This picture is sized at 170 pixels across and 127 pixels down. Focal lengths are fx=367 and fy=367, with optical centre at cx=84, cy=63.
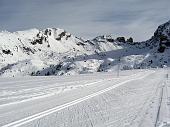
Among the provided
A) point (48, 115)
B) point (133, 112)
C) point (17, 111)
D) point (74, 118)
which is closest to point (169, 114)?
point (133, 112)

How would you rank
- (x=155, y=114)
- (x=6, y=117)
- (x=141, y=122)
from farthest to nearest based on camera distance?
(x=155, y=114)
(x=6, y=117)
(x=141, y=122)

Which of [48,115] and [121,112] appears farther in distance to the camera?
[121,112]

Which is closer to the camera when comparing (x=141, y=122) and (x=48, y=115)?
(x=141, y=122)

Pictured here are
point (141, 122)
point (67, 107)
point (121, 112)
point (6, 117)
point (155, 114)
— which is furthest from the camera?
point (67, 107)

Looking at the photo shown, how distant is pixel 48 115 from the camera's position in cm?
1215

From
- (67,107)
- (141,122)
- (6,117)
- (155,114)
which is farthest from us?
(67,107)

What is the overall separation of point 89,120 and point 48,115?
5.54ft

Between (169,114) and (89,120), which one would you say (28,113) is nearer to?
(89,120)

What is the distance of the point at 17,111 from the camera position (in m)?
13.2

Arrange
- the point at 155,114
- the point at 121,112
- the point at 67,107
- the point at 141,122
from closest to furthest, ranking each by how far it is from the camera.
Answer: the point at 141,122 < the point at 155,114 < the point at 121,112 < the point at 67,107

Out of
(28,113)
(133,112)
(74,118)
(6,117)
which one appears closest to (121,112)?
(133,112)

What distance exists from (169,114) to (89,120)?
2.90 m

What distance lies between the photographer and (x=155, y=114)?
12.3 m

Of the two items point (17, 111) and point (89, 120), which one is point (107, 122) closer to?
point (89, 120)
